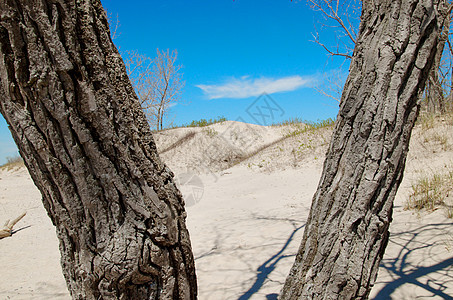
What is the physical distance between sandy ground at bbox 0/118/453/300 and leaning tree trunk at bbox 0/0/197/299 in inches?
61.7

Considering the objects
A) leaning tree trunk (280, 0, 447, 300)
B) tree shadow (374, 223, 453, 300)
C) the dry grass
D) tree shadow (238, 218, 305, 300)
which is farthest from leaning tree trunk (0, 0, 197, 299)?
the dry grass

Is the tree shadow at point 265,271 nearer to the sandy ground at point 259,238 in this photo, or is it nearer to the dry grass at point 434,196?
the sandy ground at point 259,238

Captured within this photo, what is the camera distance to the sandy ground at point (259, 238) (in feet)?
8.70

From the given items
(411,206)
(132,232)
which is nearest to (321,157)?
(411,206)

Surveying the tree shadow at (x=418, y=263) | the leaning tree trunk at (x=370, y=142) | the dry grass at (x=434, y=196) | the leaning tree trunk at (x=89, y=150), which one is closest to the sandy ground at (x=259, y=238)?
the tree shadow at (x=418, y=263)

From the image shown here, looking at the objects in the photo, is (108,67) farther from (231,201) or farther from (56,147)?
(231,201)

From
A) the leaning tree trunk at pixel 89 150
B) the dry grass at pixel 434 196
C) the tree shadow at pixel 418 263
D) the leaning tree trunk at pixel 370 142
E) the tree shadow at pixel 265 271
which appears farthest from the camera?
the dry grass at pixel 434 196

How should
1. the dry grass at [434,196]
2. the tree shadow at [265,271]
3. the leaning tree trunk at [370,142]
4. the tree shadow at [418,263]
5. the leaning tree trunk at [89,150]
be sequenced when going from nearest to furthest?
the leaning tree trunk at [89,150] < the leaning tree trunk at [370,142] < the tree shadow at [418,263] < the tree shadow at [265,271] < the dry grass at [434,196]

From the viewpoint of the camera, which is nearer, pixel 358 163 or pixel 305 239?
pixel 358 163

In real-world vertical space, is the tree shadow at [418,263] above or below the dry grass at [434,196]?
below

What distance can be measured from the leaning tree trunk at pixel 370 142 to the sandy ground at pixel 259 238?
Result: 125cm

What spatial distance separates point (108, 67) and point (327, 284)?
142 centimetres

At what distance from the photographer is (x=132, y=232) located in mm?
1276

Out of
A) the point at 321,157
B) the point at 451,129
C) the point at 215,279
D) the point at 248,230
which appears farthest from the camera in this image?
the point at 321,157
